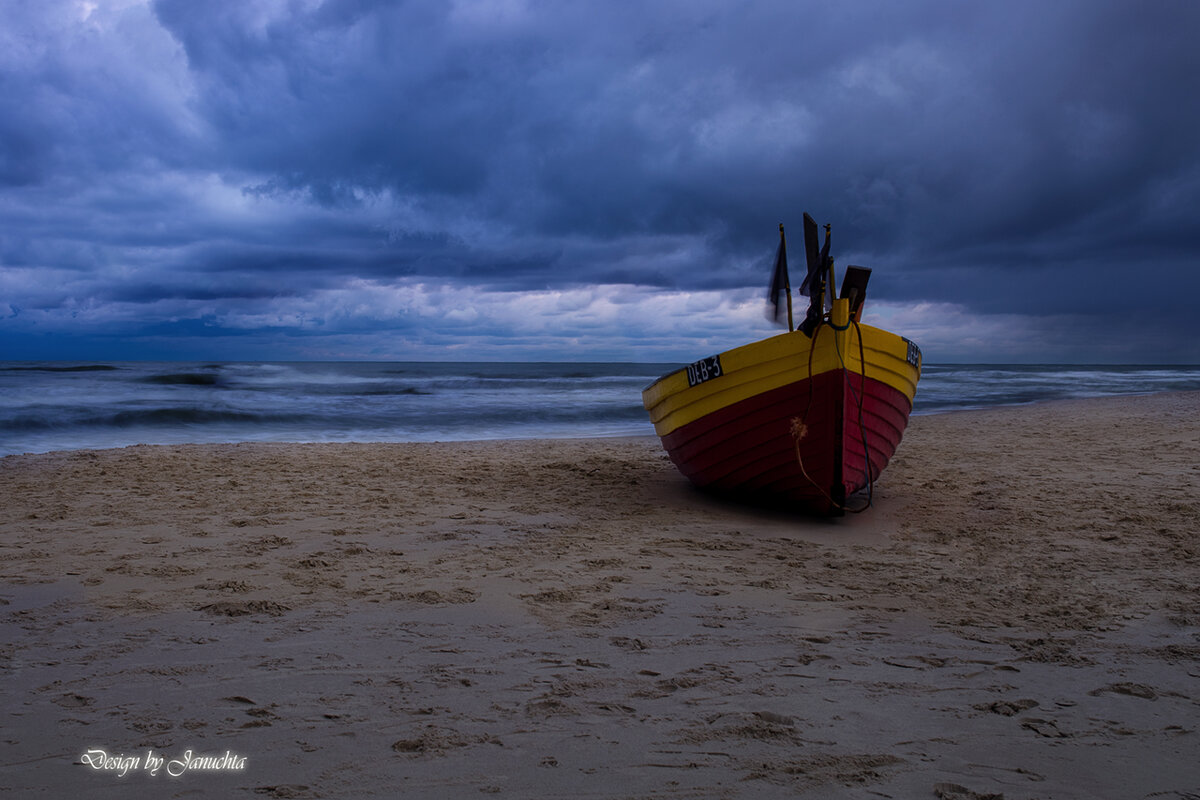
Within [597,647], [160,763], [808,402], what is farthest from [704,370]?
[160,763]

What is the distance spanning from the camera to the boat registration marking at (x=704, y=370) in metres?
5.81

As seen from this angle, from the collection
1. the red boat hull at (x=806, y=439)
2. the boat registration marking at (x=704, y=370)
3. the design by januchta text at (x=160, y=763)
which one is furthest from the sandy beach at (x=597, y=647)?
the boat registration marking at (x=704, y=370)

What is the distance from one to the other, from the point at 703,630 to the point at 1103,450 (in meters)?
7.83

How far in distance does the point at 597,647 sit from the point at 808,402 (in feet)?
9.57

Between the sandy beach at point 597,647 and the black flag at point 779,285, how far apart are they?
1.72 meters

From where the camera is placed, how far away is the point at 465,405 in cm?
2077

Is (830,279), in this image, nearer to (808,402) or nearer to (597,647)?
(808,402)

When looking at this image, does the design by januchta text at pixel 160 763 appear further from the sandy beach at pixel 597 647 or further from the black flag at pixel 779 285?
the black flag at pixel 779 285

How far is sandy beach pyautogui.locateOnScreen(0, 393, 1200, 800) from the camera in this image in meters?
2.21

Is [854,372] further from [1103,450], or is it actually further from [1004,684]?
[1103,450]

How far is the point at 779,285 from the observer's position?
641 centimetres

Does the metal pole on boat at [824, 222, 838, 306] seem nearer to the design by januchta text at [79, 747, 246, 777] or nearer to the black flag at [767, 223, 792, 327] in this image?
the black flag at [767, 223, 792, 327]

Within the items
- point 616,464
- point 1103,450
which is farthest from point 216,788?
point 1103,450

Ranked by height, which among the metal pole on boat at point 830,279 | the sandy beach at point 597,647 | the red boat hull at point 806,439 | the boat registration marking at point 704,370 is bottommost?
the sandy beach at point 597,647
